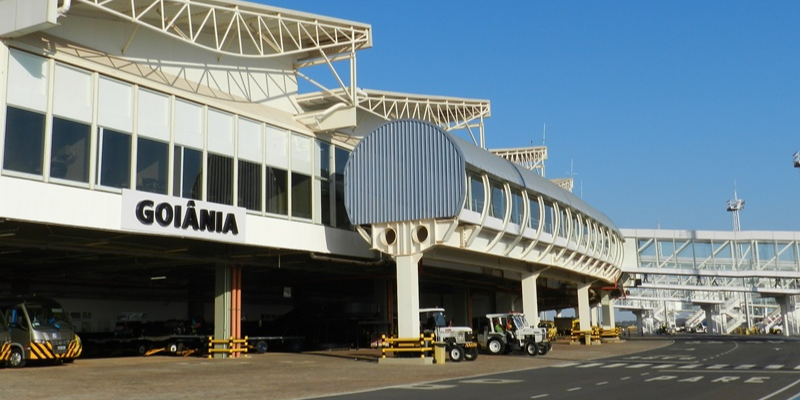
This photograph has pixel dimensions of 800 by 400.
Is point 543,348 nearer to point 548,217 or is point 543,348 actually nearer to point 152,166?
point 548,217

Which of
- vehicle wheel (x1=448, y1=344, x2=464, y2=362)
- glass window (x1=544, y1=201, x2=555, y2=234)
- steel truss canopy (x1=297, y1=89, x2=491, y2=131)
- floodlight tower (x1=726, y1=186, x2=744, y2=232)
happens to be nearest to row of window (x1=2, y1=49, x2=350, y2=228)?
steel truss canopy (x1=297, y1=89, x2=491, y2=131)

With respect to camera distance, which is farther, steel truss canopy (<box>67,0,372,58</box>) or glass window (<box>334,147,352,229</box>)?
glass window (<box>334,147,352,229</box>)

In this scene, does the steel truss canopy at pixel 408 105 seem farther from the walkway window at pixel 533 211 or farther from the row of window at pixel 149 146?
the walkway window at pixel 533 211

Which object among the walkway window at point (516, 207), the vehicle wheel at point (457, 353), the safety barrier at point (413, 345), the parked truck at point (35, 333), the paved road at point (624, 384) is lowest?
the paved road at point (624, 384)

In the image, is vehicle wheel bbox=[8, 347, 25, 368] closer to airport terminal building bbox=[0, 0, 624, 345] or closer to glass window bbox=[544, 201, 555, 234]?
airport terminal building bbox=[0, 0, 624, 345]

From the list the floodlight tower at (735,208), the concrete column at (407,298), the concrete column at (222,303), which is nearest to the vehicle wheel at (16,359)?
the concrete column at (222,303)

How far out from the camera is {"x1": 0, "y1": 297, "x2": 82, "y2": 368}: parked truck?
95.5 feet

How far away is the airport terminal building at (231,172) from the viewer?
82.0ft

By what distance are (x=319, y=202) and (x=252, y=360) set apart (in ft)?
26.2

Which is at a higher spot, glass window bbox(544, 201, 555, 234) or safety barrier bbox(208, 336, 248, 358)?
glass window bbox(544, 201, 555, 234)

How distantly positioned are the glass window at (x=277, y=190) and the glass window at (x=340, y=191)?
402 centimetres

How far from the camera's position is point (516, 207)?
131ft

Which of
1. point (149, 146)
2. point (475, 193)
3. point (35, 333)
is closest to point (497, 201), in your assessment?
point (475, 193)

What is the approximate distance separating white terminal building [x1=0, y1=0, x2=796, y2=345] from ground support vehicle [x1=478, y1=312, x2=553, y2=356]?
3507 mm
